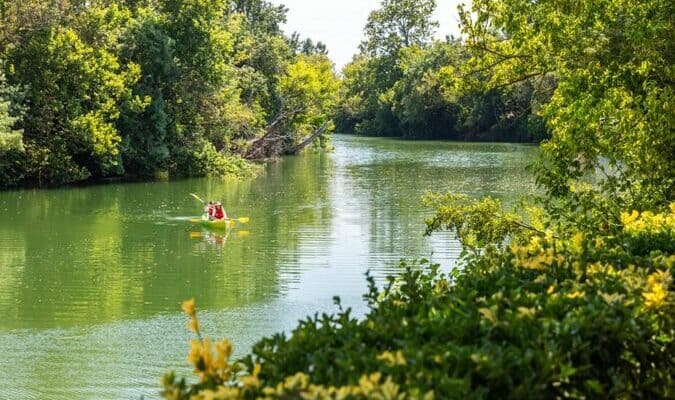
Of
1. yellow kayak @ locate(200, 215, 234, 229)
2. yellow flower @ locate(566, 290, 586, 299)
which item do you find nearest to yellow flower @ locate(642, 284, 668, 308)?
yellow flower @ locate(566, 290, 586, 299)

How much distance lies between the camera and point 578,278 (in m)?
4.09

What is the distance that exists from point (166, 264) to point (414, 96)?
60.4 metres

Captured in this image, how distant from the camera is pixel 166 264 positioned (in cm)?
1731

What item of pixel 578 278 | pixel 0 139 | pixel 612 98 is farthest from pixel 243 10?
pixel 578 278

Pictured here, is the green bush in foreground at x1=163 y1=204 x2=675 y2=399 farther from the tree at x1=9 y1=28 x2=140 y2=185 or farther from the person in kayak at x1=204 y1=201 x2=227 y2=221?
the tree at x1=9 y1=28 x2=140 y2=185

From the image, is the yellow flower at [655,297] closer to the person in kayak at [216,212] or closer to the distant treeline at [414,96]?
the person in kayak at [216,212]

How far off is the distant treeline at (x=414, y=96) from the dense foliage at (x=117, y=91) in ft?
93.1

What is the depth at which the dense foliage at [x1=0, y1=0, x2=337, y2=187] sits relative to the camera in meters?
30.6

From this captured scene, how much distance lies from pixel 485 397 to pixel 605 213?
6.91 m

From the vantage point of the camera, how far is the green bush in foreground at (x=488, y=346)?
2824 mm

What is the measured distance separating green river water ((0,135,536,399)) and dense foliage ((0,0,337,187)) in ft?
5.51

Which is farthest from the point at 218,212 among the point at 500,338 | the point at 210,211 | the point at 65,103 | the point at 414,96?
the point at 414,96

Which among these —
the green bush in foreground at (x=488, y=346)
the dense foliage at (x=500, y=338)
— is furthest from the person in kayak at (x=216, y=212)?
the green bush in foreground at (x=488, y=346)

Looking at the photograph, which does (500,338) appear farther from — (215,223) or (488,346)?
(215,223)
